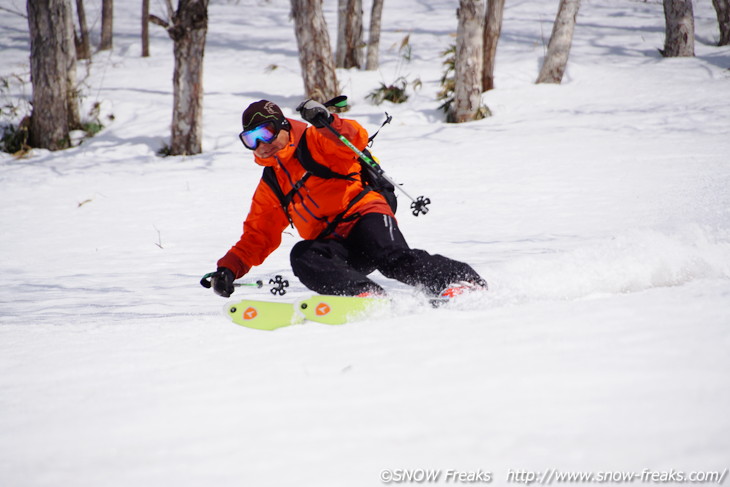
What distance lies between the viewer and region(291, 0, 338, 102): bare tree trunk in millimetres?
10383

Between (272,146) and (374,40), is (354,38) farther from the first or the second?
(272,146)

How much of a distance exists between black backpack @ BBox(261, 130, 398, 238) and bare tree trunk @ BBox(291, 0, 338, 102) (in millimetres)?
6928

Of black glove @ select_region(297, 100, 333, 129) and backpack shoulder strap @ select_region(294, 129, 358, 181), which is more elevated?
black glove @ select_region(297, 100, 333, 129)

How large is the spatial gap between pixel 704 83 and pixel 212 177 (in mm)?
8886

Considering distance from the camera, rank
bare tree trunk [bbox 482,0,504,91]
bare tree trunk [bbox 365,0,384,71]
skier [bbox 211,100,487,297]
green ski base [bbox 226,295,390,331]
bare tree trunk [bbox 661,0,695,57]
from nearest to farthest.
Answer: green ski base [bbox 226,295,390,331]
skier [bbox 211,100,487,297]
bare tree trunk [bbox 482,0,504,91]
bare tree trunk [bbox 661,0,695,57]
bare tree trunk [bbox 365,0,384,71]

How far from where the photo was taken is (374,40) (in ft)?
48.8

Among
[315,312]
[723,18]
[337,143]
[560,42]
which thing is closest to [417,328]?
[315,312]

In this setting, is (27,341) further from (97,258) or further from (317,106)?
(97,258)

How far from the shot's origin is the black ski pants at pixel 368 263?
320 cm

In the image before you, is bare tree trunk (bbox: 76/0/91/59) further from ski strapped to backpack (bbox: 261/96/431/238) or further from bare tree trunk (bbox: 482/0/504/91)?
ski strapped to backpack (bbox: 261/96/431/238)

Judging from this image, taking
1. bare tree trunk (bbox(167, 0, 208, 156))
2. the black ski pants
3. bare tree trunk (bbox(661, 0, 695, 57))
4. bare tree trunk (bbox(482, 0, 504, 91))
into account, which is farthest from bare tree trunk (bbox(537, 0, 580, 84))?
the black ski pants

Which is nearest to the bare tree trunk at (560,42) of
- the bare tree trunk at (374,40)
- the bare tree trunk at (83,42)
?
the bare tree trunk at (374,40)

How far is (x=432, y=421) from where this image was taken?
5.61 feet

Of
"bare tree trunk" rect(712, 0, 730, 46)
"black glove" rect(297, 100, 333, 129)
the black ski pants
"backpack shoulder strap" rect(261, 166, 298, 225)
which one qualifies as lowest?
the black ski pants
